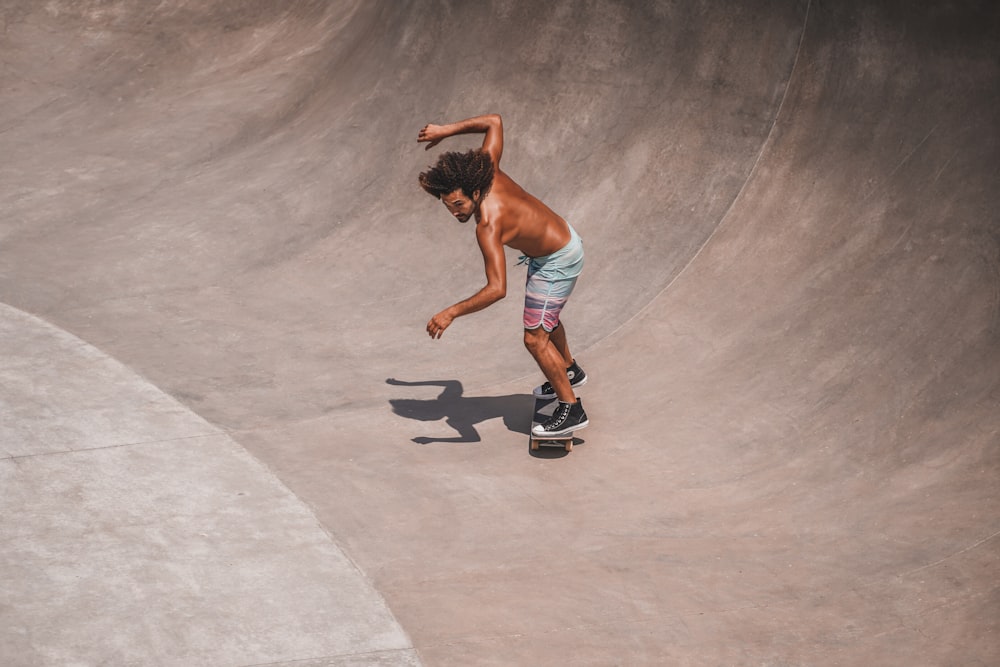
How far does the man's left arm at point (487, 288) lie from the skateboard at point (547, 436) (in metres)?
1.10

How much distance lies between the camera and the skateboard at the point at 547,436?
7.20 meters

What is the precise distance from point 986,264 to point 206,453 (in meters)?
5.04

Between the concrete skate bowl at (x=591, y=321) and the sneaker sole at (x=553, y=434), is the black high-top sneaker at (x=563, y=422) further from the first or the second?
Result: the concrete skate bowl at (x=591, y=321)

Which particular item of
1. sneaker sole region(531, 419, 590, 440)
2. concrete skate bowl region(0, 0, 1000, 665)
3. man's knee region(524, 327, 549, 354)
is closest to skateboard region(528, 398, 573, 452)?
sneaker sole region(531, 419, 590, 440)

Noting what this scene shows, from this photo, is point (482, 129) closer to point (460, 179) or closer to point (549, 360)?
point (460, 179)

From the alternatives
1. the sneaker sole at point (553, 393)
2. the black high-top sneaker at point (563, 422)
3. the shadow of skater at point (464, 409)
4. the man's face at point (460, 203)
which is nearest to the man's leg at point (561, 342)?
the sneaker sole at point (553, 393)

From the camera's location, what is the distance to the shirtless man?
6.59 metres

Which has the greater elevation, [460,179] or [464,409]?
[460,179]

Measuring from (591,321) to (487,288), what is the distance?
243 centimetres

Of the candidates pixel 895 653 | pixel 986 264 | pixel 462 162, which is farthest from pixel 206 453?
pixel 986 264

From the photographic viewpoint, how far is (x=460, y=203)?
664 centimetres

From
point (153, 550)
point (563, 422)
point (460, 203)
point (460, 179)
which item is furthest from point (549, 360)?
point (153, 550)

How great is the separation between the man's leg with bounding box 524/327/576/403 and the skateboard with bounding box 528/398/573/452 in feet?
0.64

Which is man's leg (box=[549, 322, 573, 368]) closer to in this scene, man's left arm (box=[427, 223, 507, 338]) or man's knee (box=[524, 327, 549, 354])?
man's knee (box=[524, 327, 549, 354])
